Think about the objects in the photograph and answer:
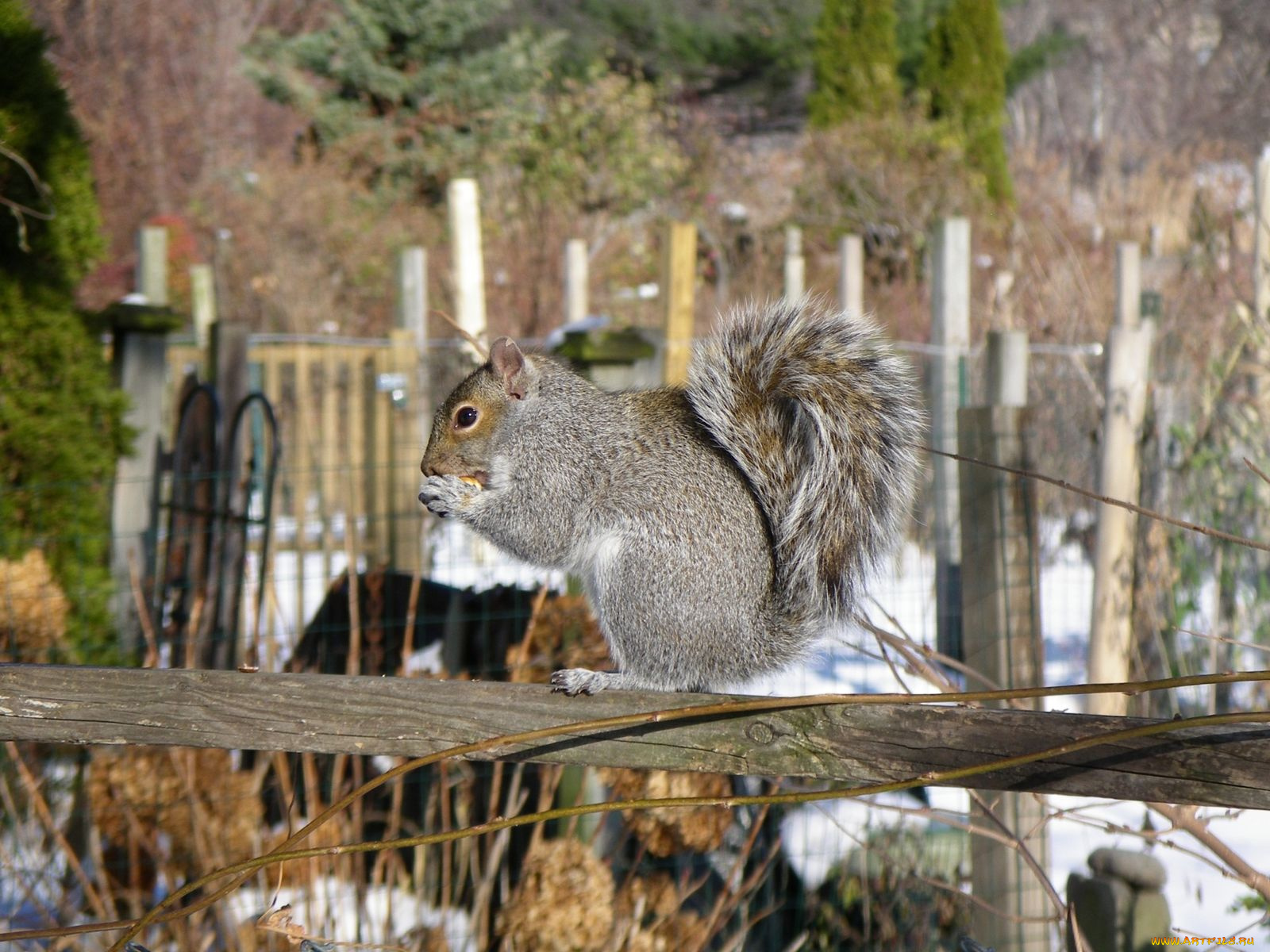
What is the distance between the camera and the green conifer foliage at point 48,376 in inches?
138

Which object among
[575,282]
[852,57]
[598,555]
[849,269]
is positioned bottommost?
[598,555]

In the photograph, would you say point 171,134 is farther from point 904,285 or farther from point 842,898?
point 842,898

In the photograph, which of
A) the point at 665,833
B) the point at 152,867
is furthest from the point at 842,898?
the point at 152,867

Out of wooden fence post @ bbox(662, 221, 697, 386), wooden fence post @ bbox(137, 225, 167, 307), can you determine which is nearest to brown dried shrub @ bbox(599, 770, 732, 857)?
wooden fence post @ bbox(662, 221, 697, 386)

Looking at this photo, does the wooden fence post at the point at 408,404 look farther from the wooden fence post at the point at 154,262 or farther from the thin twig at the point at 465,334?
the thin twig at the point at 465,334

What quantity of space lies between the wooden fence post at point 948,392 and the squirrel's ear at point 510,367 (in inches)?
74.5

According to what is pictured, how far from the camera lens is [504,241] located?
31.6ft

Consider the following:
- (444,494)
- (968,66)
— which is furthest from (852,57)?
(444,494)

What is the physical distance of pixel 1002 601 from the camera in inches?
104

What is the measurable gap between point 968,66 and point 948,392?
8879 millimetres

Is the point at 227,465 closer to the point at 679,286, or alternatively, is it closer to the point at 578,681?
the point at 679,286

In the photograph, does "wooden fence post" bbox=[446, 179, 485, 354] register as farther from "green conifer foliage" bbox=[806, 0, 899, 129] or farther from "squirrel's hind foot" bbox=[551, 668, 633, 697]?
"green conifer foliage" bbox=[806, 0, 899, 129]

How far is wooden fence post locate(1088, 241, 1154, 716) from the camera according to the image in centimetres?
317

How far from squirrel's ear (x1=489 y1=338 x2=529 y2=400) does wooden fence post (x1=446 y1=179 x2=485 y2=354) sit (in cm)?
273
